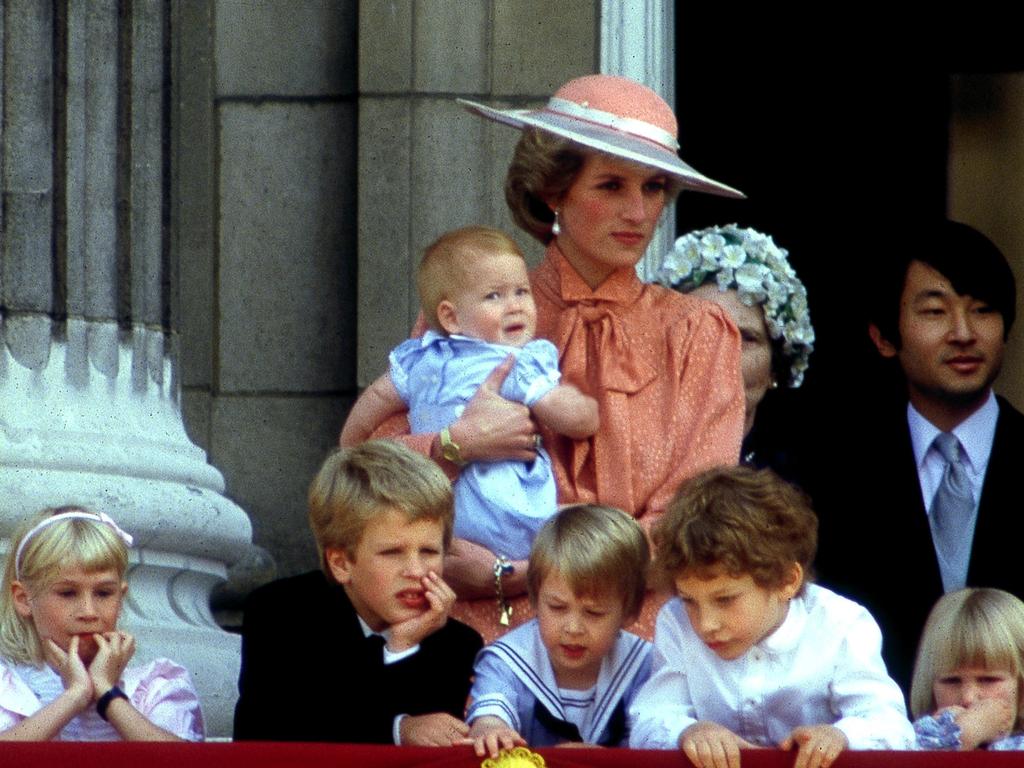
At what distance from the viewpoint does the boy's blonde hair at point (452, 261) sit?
17.5 feet

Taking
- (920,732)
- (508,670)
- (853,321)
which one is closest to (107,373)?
(508,670)

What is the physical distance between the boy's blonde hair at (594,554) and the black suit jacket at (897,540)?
81 centimetres

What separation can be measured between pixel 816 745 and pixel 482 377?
1196mm

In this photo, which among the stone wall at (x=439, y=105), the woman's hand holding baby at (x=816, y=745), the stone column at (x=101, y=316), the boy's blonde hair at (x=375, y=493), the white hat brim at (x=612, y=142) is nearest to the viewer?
the woman's hand holding baby at (x=816, y=745)

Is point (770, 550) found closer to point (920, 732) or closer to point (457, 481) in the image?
point (920, 732)

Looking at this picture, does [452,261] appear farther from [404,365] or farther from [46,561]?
[46,561]

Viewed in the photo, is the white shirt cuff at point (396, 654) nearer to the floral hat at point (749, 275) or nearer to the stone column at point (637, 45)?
the floral hat at point (749, 275)

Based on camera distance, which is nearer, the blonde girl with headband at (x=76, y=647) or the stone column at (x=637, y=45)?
the blonde girl with headband at (x=76, y=647)

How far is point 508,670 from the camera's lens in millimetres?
4906

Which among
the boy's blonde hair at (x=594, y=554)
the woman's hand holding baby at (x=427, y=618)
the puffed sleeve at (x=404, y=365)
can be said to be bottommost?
the woman's hand holding baby at (x=427, y=618)

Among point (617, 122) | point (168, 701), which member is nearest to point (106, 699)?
point (168, 701)

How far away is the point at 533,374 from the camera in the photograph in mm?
5219

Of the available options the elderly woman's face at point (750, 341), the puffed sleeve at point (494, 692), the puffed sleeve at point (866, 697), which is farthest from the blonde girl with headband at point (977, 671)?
the elderly woman's face at point (750, 341)

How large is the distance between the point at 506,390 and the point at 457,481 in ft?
0.63
